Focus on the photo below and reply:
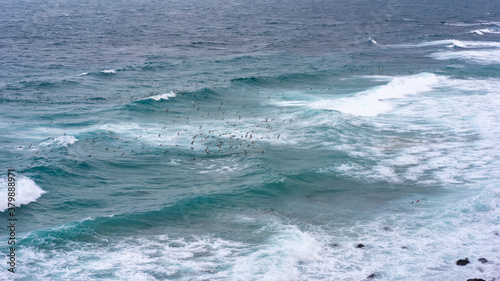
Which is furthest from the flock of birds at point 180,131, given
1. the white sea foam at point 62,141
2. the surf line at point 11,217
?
the surf line at point 11,217

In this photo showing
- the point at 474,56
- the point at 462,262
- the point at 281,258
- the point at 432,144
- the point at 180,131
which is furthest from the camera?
the point at 474,56

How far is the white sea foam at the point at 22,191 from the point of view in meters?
17.4

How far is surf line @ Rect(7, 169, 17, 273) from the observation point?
13455 mm

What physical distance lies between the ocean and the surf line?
0.08 m

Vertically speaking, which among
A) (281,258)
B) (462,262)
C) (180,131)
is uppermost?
(180,131)

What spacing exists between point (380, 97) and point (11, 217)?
2592 cm

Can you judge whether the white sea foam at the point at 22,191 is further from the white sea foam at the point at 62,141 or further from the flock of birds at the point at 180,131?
the white sea foam at the point at 62,141

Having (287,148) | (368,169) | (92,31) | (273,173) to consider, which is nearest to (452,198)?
(368,169)

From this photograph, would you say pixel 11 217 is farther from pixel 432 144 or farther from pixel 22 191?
pixel 432 144

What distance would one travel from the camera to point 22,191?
59.8 feet

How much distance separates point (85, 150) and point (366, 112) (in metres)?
17.3

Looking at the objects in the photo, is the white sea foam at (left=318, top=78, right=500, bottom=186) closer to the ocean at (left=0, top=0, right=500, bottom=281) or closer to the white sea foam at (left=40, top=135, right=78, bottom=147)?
the ocean at (left=0, top=0, right=500, bottom=281)

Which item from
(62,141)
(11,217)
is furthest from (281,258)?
(62,141)

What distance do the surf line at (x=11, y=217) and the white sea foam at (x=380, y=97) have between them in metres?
19.4
